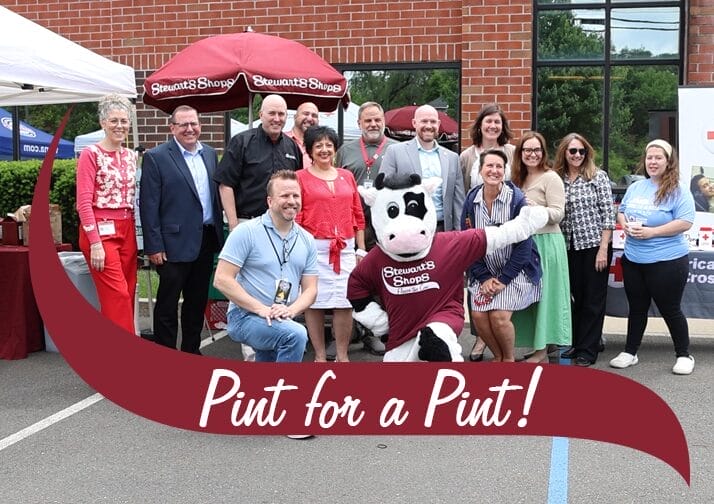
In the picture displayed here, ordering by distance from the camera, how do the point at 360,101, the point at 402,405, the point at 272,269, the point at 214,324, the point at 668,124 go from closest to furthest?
the point at 402,405 → the point at 272,269 → the point at 214,324 → the point at 668,124 → the point at 360,101

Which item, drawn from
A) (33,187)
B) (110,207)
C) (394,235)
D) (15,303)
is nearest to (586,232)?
(394,235)

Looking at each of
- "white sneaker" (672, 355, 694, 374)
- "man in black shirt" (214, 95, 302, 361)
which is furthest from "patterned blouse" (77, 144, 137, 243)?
"white sneaker" (672, 355, 694, 374)

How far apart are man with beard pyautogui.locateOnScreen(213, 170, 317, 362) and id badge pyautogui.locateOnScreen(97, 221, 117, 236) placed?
1.58 meters

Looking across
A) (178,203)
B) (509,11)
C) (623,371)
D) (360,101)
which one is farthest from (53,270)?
(509,11)

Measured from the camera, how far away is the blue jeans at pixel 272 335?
206 inches

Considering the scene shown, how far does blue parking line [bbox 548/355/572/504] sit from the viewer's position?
4.33 m

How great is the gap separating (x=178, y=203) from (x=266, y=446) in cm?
229

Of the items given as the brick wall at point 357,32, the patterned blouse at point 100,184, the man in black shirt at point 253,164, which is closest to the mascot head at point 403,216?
the man in black shirt at point 253,164

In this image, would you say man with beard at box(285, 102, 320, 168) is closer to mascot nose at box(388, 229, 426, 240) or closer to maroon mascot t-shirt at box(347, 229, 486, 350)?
maroon mascot t-shirt at box(347, 229, 486, 350)

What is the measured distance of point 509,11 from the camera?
10273mm

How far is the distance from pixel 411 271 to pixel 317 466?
1176 mm

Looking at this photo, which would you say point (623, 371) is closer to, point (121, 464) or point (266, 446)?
point (266, 446)

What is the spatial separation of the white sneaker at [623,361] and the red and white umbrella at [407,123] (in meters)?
4.56

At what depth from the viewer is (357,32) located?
10914 mm
